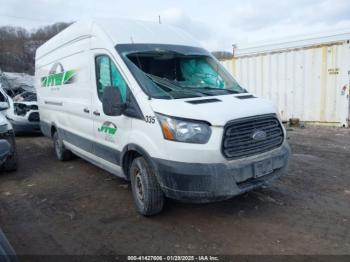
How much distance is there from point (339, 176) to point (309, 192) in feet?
3.32

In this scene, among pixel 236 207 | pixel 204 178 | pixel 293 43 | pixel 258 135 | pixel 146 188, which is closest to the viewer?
pixel 204 178

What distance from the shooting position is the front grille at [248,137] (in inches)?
132

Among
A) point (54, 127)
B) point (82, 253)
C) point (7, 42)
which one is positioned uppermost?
point (7, 42)

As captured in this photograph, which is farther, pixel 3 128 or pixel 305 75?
pixel 305 75

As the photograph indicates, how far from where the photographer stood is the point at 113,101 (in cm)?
381

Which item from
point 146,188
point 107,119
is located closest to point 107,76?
point 107,119

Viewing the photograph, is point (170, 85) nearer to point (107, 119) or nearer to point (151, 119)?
point (151, 119)

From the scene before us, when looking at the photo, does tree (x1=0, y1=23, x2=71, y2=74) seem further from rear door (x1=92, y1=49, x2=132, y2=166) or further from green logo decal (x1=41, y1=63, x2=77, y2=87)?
rear door (x1=92, y1=49, x2=132, y2=166)

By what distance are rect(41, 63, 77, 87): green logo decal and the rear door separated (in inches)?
41.3

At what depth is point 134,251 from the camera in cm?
327

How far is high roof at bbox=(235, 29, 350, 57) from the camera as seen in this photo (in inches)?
392

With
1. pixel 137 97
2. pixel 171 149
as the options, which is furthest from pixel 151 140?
pixel 137 97

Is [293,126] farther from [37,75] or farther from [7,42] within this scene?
[7,42]

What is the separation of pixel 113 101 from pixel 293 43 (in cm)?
890
